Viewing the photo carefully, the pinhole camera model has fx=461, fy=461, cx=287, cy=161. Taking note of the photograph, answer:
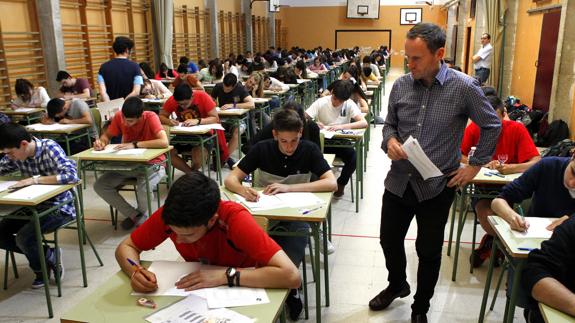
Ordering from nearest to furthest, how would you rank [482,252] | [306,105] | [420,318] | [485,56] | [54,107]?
[420,318] → [482,252] → [54,107] → [485,56] → [306,105]

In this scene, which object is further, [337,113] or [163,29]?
[163,29]

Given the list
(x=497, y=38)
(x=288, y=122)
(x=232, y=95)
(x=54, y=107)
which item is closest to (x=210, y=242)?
(x=288, y=122)

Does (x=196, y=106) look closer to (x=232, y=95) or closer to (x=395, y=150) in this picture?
(x=232, y=95)

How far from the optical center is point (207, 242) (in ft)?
6.20

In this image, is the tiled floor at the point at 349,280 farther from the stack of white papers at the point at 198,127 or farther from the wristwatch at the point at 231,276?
the wristwatch at the point at 231,276

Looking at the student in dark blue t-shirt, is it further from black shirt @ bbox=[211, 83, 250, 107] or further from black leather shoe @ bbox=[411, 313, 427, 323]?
black leather shoe @ bbox=[411, 313, 427, 323]

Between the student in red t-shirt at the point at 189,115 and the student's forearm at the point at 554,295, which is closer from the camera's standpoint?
the student's forearm at the point at 554,295

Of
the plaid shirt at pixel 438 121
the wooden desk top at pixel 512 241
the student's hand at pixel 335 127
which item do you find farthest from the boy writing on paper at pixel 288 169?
the student's hand at pixel 335 127

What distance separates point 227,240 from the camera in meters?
1.86

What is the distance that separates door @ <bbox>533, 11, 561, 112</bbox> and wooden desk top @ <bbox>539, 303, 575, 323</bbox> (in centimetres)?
572

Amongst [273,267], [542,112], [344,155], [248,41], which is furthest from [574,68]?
[248,41]

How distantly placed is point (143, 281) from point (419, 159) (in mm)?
1385

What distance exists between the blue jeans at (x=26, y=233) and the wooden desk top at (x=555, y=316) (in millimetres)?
2949

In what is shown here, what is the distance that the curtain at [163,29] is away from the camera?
11406mm
